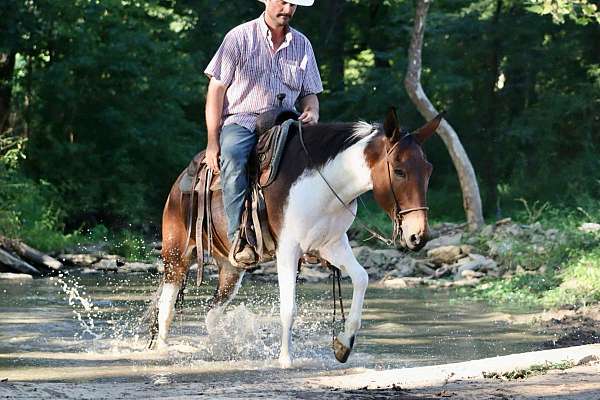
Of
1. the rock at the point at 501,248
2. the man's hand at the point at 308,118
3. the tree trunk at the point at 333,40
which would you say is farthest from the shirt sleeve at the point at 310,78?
the tree trunk at the point at 333,40

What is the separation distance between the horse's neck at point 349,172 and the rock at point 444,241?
1258cm

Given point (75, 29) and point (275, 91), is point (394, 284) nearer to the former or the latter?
point (275, 91)

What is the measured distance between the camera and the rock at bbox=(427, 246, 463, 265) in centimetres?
2009

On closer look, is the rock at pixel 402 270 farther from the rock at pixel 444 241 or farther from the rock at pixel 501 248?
the rock at pixel 501 248

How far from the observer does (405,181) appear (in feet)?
27.5

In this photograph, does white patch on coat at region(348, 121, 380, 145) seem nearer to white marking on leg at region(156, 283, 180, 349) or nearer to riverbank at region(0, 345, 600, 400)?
riverbank at region(0, 345, 600, 400)

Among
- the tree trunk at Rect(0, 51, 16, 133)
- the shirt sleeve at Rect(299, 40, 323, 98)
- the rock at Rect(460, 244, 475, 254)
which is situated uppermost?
the tree trunk at Rect(0, 51, 16, 133)

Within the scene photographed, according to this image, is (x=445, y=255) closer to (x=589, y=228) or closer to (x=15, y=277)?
(x=589, y=228)

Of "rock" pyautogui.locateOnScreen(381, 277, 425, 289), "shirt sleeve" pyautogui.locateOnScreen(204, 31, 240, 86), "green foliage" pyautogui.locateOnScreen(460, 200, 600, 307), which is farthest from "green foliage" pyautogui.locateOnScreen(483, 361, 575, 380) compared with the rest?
"rock" pyautogui.locateOnScreen(381, 277, 425, 289)

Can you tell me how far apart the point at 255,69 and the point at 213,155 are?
747mm

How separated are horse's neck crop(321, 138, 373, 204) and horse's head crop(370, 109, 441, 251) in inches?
9.7

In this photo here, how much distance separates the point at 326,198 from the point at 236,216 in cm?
82

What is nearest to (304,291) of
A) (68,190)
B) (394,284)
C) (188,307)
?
(394,284)

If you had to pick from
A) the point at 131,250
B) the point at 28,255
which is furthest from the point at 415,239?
the point at 131,250
